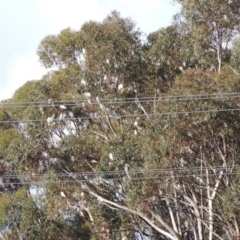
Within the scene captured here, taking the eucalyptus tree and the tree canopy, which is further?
the eucalyptus tree

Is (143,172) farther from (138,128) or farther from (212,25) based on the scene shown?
(212,25)

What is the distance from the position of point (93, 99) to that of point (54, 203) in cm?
243

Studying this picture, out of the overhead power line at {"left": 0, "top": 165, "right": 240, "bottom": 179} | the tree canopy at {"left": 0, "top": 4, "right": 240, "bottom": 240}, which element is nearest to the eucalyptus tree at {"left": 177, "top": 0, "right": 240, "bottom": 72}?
the tree canopy at {"left": 0, "top": 4, "right": 240, "bottom": 240}

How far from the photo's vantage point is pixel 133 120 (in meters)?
15.5

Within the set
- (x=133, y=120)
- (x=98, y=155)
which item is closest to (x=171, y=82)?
(x=133, y=120)

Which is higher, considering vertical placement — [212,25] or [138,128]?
[212,25]

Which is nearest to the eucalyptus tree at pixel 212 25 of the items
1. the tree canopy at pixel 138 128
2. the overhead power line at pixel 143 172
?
the tree canopy at pixel 138 128

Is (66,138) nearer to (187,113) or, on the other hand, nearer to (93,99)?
(93,99)

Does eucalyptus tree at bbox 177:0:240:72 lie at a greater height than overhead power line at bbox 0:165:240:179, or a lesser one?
greater

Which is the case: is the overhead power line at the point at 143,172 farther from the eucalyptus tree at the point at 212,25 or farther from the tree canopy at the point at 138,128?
the eucalyptus tree at the point at 212,25

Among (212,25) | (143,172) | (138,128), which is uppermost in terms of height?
(212,25)

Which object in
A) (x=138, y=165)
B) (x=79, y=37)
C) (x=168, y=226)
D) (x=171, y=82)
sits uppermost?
(x=79, y=37)

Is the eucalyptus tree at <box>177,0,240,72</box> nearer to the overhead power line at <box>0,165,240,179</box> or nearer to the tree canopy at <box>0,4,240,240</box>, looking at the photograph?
the tree canopy at <box>0,4,240,240</box>

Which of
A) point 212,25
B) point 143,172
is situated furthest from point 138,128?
point 212,25
